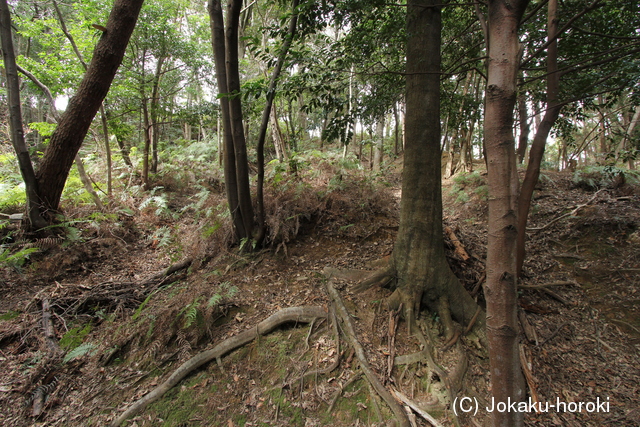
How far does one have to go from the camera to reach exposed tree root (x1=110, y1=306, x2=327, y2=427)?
9.77 feet

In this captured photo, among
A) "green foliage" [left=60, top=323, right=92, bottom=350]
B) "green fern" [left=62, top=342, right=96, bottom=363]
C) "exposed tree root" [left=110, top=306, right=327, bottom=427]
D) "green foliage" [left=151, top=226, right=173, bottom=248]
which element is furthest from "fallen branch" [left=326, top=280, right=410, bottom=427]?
"green foliage" [left=151, top=226, right=173, bottom=248]

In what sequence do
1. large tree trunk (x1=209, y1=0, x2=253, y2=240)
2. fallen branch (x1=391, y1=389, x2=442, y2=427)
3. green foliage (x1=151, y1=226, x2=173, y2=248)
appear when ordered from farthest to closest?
green foliage (x1=151, y1=226, x2=173, y2=248) < large tree trunk (x1=209, y1=0, x2=253, y2=240) < fallen branch (x1=391, y1=389, x2=442, y2=427)

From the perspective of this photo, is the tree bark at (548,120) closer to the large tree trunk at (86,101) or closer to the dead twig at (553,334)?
A: the dead twig at (553,334)

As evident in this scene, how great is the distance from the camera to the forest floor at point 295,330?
2.94m

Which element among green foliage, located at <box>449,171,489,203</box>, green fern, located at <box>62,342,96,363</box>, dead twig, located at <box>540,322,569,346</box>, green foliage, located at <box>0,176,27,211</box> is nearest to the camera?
green fern, located at <box>62,342,96,363</box>

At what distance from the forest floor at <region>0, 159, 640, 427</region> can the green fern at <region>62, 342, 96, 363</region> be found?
0.02m

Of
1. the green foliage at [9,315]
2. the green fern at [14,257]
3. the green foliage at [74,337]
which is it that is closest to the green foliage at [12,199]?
the green fern at [14,257]

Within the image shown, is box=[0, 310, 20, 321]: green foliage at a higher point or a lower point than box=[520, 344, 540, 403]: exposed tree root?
higher

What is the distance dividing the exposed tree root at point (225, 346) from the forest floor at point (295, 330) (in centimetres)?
8

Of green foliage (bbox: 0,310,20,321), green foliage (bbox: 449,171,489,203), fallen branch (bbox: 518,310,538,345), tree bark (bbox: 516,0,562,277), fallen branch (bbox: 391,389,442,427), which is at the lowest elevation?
fallen branch (bbox: 391,389,442,427)

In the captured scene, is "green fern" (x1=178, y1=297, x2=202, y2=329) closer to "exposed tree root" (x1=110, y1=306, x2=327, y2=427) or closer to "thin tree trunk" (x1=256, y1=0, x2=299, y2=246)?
"exposed tree root" (x1=110, y1=306, x2=327, y2=427)

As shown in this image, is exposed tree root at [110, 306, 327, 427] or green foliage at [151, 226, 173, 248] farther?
green foliage at [151, 226, 173, 248]

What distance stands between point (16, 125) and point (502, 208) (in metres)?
8.32

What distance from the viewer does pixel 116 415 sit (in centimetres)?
291
